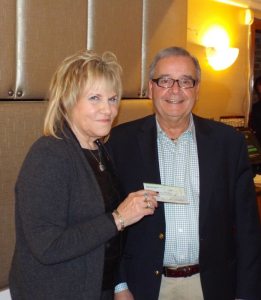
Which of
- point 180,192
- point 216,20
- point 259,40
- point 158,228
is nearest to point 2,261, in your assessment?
point 158,228

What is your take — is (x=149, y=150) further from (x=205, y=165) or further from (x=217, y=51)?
(x=217, y=51)

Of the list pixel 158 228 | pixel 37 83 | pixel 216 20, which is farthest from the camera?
pixel 216 20

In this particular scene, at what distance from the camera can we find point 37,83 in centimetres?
207

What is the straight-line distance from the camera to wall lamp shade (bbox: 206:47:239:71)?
4145 millimetres

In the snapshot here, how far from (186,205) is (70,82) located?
730 millimetres

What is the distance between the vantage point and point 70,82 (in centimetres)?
148

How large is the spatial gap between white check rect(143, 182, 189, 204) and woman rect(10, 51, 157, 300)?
5 cm

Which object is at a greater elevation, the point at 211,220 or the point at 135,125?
the point at 135,125

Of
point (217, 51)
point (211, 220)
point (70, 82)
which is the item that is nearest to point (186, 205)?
point (211, 220)

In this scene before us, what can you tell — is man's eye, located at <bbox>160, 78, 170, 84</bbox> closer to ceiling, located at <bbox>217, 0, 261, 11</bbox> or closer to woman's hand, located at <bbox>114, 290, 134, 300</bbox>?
woman's hand, located at <bbox>114, 290, 134, 300</bbox>

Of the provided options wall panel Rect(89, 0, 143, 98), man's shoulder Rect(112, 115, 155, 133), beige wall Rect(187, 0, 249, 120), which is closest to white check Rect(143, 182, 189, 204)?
man's shoulder Rect(112, 115, 155, 133)

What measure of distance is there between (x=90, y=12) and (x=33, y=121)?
Result: 0.68m

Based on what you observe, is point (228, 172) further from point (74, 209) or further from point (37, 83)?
point (37, 83)

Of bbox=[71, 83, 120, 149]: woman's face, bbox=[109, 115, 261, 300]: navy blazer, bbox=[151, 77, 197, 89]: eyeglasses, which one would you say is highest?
bbox=[151, 77, 197, 89]: eyeglasses
